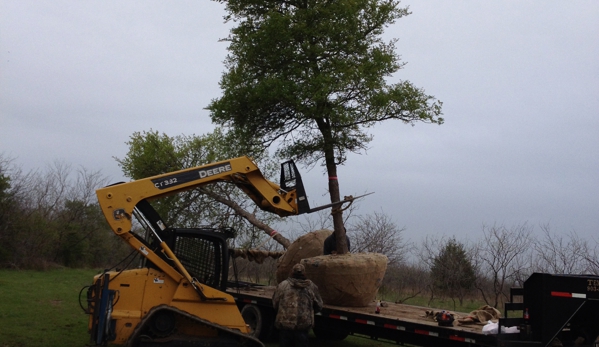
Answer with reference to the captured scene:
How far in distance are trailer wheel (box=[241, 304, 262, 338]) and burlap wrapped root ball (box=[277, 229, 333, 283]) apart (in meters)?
0.78

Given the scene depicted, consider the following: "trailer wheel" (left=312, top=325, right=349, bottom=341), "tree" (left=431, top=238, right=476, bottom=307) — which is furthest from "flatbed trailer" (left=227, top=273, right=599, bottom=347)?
"tree" (left=431, top=238, right=476, bottom=307)

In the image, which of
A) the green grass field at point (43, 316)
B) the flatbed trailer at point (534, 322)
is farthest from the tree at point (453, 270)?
the flatbed trailer at point (534, 322)

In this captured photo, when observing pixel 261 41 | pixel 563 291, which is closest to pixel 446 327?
pixel 563 291

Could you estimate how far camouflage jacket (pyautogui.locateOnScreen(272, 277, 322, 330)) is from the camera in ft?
29.2

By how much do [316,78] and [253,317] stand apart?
4907 mm

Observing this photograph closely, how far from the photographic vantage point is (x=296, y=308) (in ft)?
29.3

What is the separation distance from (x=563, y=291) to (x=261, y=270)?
14585 millimetres

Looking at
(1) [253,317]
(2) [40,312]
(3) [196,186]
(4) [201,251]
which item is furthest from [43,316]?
(3) [196,186]

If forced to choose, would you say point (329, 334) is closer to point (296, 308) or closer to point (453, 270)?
point (296, 308)

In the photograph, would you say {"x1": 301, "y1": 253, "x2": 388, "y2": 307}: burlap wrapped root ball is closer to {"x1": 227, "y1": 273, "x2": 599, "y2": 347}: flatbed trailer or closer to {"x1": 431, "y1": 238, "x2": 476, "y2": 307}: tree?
{"x1": 227, "y1": 273, "x2": 599, "y2": 347}: flatbed trailer

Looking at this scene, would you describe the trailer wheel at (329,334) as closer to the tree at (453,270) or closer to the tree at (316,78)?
the tree at (316,78)

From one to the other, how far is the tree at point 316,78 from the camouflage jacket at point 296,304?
7.26 feet

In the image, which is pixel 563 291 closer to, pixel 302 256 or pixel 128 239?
pixel 302 256

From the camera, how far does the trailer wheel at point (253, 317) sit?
1196 centimetres
